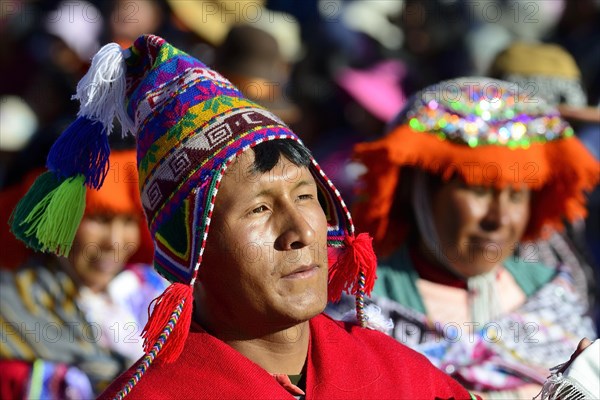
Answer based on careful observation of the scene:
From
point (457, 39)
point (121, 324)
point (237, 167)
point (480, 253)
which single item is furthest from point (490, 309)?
point (457, 39)

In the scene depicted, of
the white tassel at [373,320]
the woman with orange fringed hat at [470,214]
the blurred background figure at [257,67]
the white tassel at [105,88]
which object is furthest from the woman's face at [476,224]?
the blurred background figure at [257,67]

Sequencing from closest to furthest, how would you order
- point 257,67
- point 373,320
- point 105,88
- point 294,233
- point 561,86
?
point 294,233
point 105,88
point 373,320
point 561,86
point 257,67

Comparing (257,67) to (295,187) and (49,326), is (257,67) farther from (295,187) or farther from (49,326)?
(295,187)

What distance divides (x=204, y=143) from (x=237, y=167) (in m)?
0.10

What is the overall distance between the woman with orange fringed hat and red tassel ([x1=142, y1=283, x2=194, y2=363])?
5.33 feet

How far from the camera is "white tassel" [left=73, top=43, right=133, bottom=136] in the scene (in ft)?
10.0

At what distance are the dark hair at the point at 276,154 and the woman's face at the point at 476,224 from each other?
1644mm

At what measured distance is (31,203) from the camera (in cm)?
315

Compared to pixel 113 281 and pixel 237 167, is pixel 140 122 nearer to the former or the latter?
pixel 237 167

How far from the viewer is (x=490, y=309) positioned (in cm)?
455

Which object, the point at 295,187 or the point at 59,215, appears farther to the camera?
the point at 59,215

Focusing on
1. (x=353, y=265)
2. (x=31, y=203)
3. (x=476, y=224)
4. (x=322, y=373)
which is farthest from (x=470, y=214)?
(x=31, y=203)

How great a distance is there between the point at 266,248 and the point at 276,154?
24 cm

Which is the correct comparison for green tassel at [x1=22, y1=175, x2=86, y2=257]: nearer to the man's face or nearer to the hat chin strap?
the man's face
